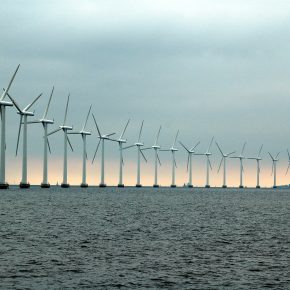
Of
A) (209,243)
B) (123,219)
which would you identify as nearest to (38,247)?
(209,243)

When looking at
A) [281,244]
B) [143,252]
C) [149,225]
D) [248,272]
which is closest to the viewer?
[248,272]

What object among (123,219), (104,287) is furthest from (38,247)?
(123,219)

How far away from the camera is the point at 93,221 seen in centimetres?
9512

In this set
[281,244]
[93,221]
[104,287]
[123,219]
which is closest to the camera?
[104,287]

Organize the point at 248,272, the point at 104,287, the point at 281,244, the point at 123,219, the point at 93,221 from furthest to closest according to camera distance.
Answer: the point at 123,219, the point at 93,221, the point at 281,244, the point at 248,272, the point at 104,287

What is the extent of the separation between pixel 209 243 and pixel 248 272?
62.7ft

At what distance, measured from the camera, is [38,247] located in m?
60.2

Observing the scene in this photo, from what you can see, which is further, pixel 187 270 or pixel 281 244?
pixel 281 244

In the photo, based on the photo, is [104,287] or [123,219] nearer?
[104,287]

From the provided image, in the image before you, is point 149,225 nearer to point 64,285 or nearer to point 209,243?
point 209,243

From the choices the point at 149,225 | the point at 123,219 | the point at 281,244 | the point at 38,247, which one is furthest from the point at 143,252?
the point at 123,219

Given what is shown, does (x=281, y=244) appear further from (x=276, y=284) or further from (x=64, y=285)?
(x=64, y=285)

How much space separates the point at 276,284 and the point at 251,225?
1944 inches

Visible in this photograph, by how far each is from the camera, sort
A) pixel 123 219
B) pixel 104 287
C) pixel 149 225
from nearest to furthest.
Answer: pixel 104 287, pixel 149 225, pixel 123 219
